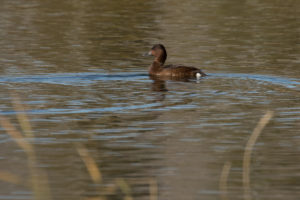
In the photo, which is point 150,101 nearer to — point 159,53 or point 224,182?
point 159,53

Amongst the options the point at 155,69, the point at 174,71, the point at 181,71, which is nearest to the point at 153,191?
the point at 181,71

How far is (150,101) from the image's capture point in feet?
43.7

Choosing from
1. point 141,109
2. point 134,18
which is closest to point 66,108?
point 141,109

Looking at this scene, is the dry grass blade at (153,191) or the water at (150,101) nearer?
the dry grass blade at (153,191)

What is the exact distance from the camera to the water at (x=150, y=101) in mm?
8391

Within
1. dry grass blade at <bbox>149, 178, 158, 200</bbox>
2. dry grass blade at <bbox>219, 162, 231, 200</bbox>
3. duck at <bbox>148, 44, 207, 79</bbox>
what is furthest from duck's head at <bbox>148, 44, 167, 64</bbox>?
dry grass blade at <bbox>149, 178, 158, 200</bbox>

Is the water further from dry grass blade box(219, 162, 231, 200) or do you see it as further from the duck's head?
the duck's head

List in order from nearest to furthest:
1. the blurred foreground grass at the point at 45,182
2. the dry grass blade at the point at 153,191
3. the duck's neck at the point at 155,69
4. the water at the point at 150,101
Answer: the dry grass blade at the point at 153,191, the blurred foreground grass at the point at 45,182, the water at the point at 150,101, the duck's neck at the point at 155,69

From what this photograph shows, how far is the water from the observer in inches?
330

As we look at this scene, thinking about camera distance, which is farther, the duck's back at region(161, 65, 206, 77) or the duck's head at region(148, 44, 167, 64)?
the duck's head at region(148, 44, 167, 64)

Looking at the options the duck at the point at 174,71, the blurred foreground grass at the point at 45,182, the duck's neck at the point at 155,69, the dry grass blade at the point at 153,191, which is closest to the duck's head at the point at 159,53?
the duck at the point at 174,71

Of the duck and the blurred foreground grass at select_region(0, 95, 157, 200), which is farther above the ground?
the blurred foreground grass at select_region(0, 95, 157, 200)

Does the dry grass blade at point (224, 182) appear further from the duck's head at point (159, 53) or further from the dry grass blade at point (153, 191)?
the duck's head at point (159, 53)

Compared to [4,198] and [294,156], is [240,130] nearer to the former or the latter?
[294,156]
